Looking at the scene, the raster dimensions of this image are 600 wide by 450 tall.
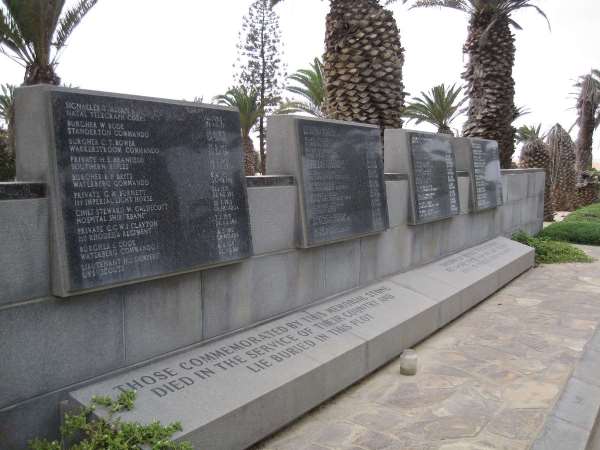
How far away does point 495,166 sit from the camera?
9.23 m

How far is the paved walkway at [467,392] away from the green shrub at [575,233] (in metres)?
6.91

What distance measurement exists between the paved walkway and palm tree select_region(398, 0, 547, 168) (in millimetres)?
7783

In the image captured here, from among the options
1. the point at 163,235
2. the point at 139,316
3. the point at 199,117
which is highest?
the point at 199,117

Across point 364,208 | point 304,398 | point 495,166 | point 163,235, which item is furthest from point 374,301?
point 495,166

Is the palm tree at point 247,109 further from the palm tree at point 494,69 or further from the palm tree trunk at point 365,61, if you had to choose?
the palm tree trunk at point 365,61

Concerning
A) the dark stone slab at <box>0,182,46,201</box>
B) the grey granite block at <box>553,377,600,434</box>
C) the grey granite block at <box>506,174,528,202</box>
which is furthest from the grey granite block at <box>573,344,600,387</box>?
the grey granite block at <box>506,174,528,202</box>

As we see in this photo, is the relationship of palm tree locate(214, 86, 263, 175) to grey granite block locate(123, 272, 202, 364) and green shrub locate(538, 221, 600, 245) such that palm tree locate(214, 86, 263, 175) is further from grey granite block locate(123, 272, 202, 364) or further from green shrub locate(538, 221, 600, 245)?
grey granite block locate(123, 272, 202, 364)

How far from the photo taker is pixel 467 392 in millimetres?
4121

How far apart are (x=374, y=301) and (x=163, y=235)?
8.44ft

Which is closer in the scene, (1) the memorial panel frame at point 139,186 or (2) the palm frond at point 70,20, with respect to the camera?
(1) the memorial panel frame at point 139,186

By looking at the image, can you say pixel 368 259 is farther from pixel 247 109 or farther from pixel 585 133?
pixel 585 133

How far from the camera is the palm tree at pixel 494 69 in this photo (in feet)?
43.5

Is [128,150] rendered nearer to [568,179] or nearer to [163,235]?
[163,235]

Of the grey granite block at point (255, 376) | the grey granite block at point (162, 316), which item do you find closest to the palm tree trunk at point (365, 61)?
the grey granite block at point (255, 376)
